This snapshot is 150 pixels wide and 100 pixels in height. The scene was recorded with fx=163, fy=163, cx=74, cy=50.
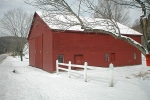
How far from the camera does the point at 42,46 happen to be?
18484 millimetres

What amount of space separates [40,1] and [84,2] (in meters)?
2.38

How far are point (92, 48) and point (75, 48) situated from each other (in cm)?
222

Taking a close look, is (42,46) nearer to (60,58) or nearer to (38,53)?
(38,53)

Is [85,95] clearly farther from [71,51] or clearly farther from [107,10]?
[71,51]

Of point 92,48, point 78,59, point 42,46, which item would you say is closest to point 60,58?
point 78,59

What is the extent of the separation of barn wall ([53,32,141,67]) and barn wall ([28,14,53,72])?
3.72 feet

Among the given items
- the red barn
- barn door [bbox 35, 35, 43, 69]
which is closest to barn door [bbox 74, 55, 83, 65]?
the red barn

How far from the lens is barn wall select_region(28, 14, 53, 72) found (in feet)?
53.3

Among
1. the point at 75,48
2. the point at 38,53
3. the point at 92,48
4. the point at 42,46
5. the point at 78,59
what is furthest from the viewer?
the point at 38,53

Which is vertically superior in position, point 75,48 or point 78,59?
point 75,48

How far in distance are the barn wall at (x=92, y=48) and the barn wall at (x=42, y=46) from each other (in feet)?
3.72

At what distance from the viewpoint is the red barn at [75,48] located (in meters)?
15.9

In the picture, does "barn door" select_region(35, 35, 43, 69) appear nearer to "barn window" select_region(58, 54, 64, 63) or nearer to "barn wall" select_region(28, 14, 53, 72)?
"barn wall" select_region(28, 14, 53, 72)

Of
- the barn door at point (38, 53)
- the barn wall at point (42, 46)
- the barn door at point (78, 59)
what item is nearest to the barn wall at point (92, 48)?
the barn door at point (78, 59)
